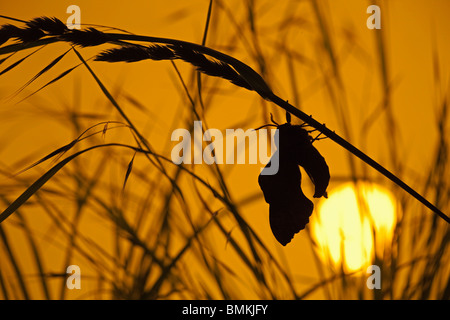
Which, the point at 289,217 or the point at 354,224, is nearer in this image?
the point at 289,217

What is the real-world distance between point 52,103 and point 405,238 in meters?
0.58

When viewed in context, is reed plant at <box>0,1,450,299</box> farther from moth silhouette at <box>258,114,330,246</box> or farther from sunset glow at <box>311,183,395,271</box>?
moth silhouette at <box>258,114,330,246</box>

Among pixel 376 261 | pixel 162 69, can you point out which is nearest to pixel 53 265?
pixel 162 69

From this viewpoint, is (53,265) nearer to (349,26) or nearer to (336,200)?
(336,200)

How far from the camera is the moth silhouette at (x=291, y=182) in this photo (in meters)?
0.26

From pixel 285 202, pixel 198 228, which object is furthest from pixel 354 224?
pixel 285 202

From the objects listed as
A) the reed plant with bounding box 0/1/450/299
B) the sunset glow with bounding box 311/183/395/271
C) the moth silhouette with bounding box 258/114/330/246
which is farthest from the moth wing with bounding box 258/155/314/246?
the sunset glow with bounding box 311/183/395/271

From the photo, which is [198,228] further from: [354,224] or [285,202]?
[285,202]

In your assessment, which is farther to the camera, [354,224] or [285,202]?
[354,224]

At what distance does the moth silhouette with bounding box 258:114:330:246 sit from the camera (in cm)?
26

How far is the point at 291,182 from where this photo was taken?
10.3 inches

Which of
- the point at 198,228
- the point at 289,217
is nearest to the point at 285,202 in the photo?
the point at 289,217

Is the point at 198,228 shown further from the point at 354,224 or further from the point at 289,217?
the point at 289,217

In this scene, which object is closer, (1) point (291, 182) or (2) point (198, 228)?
(1) point (291, 182)
